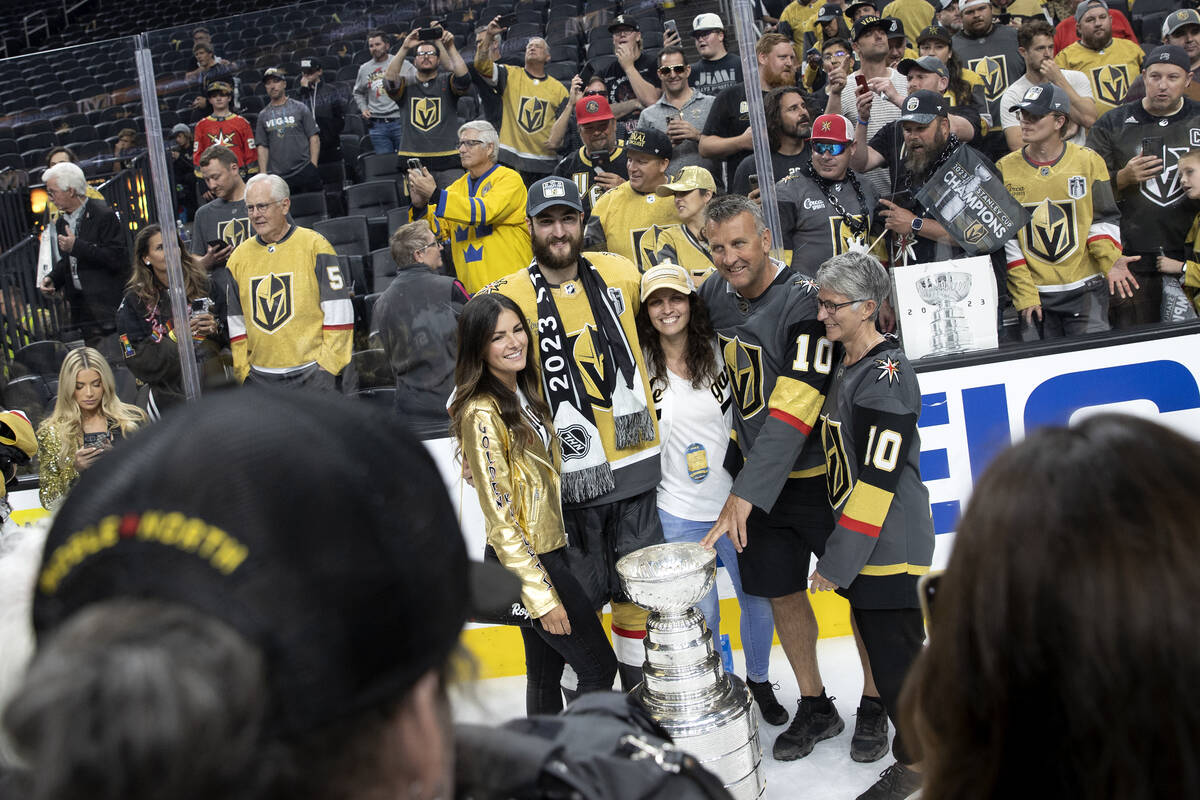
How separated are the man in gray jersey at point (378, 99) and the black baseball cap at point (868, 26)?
2292 mm

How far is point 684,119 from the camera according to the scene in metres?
4.75

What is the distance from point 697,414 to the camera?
358 cm

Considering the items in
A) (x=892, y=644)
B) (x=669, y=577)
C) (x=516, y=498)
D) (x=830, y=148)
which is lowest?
(x=892, y=644)

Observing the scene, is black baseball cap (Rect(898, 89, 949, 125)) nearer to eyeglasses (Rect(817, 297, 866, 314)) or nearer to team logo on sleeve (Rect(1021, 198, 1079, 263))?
→ team logo on sleeve (Rect(1021, 198, 1079, 263))

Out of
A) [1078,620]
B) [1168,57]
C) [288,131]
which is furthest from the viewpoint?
[1168,57]

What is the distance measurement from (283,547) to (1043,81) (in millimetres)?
4949

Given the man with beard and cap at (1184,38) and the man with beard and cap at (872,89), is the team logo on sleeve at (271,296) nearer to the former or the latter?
the man with beard and cap at (872,89)

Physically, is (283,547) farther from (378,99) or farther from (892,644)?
(378,99)

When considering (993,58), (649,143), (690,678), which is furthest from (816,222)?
(690,678)

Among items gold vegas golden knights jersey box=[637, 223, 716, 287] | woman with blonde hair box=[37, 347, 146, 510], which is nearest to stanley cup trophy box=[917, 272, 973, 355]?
gold vegas golden knights jersey box=[637, 223, 716, 287]

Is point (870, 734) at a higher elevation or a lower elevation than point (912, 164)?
lower

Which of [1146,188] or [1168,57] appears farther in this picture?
[1168,57]

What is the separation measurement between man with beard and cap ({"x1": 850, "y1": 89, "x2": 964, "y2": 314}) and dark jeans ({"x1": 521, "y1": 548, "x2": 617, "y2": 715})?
166cm

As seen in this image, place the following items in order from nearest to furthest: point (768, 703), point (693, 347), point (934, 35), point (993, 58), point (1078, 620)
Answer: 1. point (1078, 620)
2. point (693, 347)
3. point (768, 703)
4. point (993, 58)
5. point (934, 35)
